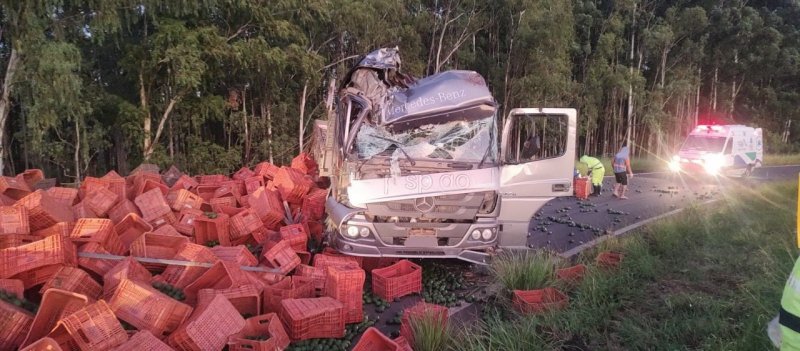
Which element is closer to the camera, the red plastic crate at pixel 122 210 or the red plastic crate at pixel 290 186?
the red plastic crate at pixel 122 210

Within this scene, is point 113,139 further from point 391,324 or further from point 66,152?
point 391,324

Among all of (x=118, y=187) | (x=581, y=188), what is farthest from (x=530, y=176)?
(x=581, y=188)

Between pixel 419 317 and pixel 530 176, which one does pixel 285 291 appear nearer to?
pixel 419 317

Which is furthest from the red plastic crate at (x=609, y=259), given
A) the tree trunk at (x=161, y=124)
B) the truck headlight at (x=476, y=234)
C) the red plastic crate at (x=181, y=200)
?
the tree trunk at (x=161, y=124)

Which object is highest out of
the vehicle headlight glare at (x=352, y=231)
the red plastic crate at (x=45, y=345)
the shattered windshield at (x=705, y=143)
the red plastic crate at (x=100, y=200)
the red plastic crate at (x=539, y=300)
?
the shattered windshield at (x=705, y=143)

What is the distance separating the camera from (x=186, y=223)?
733cm

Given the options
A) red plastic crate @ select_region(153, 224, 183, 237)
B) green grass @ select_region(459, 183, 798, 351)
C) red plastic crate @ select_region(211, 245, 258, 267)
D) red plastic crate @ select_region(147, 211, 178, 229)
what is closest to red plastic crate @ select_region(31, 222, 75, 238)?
red plastic crate @ select_region(153, 224, 183, 237)

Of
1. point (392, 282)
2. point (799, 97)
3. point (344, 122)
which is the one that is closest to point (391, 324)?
point (392, 282)

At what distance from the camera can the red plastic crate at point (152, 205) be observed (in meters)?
7.39

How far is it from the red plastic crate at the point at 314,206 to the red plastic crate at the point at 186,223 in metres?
1.85

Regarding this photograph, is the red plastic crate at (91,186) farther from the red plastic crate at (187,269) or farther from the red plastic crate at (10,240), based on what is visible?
the red plastic crate at (187,269)

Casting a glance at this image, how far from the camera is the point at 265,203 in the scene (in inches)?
325

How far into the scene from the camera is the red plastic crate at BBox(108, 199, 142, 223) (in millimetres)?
7145

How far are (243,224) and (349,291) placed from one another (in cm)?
307
